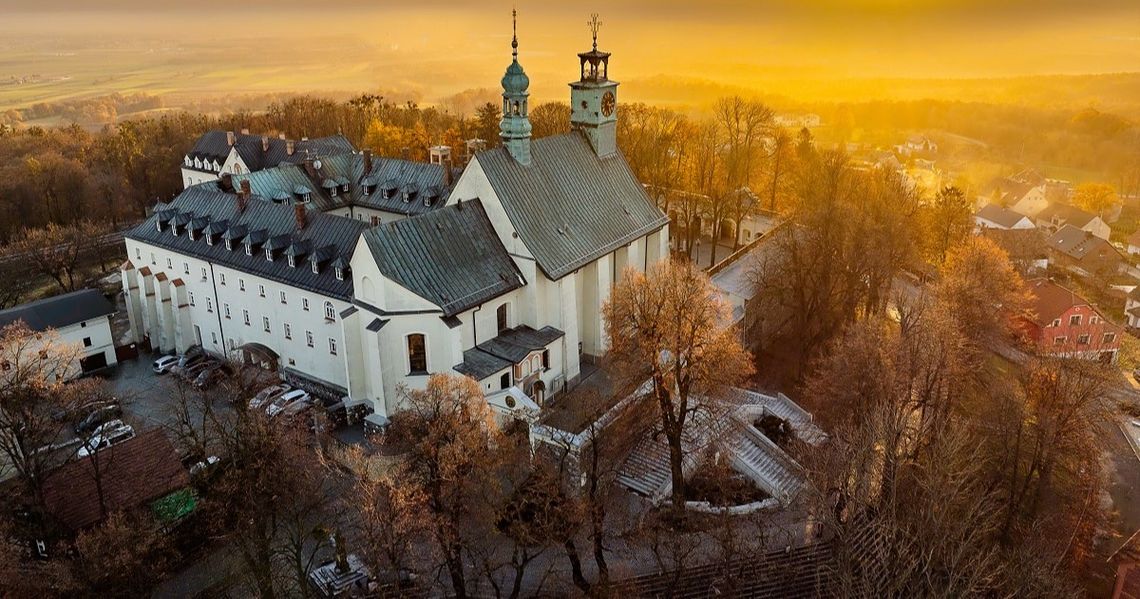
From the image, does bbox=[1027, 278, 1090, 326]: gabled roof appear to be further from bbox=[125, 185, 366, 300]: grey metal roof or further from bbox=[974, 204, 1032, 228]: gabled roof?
bbox=[125, 185, 366, 300]: grey metal roof

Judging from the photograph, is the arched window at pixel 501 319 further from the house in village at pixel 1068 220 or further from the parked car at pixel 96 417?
the house in village at pixel 1068 220

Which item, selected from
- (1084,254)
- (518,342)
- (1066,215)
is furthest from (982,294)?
(1066,215)

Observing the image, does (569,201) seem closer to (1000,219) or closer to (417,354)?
(417,354)

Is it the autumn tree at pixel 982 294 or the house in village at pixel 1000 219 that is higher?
the autumn tree at pixel 982 294

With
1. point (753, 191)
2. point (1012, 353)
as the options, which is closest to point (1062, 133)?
point (753, 191)

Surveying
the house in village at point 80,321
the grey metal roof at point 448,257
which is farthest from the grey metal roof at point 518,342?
the house in village at point 80,321

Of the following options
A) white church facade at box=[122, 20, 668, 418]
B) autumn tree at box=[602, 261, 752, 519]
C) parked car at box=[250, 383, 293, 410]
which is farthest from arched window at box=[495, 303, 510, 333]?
parked car at box=[250, 383, 293, 410]

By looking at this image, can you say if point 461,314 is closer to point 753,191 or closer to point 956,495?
point 956,495
